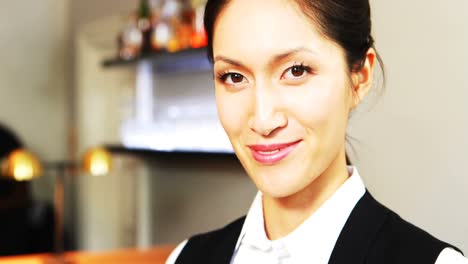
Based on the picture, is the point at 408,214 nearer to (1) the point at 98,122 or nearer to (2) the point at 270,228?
(2) the point at 270,228

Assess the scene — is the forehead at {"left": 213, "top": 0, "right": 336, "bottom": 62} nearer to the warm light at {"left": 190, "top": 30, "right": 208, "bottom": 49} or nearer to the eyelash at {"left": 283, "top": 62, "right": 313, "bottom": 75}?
the eyelash at {"left": 283, "top": 62, "right": 313, "bottom": 75}

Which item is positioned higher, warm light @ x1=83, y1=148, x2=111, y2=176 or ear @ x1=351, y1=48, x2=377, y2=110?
ear @ x1=351, y1=48, x2=377, y2=110

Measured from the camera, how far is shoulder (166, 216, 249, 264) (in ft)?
3.51

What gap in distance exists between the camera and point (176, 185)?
126 inches

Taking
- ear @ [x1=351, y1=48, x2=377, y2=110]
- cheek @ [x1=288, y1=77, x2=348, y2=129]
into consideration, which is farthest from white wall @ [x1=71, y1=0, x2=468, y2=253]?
cheek @ [x1=288, y1=77, x2=348, y2=129]

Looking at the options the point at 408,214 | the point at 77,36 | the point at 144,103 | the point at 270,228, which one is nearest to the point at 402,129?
the point at 408,214

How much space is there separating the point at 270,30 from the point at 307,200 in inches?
10.5

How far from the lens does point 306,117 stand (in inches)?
34.0

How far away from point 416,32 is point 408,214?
14.6 inches

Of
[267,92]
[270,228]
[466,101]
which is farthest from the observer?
[466,101]

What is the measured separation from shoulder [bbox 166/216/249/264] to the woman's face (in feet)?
0.70

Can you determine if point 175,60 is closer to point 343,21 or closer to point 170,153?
point 170,153

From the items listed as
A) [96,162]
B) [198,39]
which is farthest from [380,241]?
[96,162]

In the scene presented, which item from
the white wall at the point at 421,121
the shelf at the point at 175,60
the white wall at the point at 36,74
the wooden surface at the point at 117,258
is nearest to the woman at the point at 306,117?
the white wall at the point at 421,121
